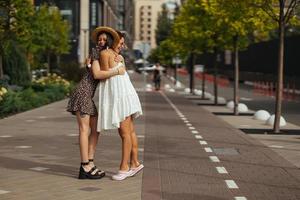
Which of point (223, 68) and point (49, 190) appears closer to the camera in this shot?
point (49, 190)

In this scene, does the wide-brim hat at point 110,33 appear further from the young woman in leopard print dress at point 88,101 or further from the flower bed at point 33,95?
the flower bed at point 33,95

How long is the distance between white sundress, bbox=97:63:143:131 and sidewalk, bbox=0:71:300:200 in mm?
807

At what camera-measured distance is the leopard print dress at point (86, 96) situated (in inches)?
359

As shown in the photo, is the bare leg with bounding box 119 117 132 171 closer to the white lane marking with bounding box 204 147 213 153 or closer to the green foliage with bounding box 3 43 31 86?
the white lane marking with bounding box 204 147 213 153

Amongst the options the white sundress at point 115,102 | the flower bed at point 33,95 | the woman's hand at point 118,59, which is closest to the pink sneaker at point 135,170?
the white sundress at point 115,102

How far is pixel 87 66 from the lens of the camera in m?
9.14

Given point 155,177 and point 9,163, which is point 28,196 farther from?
point 9,163

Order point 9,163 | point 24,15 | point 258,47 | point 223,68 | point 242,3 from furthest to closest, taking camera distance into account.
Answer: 1. point 223,68
2. point 258,47
3. point 24,15
4. point 242,3
5. point 9,163

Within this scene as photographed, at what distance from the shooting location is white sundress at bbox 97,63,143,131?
29.7ft

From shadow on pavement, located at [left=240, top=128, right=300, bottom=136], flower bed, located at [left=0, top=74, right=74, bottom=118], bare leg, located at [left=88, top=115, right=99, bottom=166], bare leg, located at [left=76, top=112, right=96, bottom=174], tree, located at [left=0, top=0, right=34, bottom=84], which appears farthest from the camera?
tree, located at [left=0, top=0, right=34, bottom=84]

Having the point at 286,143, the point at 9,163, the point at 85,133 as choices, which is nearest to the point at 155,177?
the point at 85,133

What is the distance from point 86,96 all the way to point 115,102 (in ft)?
1.35

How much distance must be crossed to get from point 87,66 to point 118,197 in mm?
2046

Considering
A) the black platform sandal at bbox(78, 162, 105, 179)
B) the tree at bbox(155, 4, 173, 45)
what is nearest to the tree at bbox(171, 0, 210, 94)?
the black platform sandal at bbox(78, 162, 105, 179)
